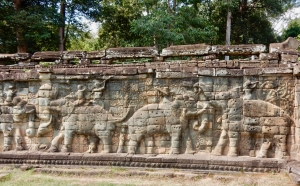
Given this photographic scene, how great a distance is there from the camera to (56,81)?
732cm

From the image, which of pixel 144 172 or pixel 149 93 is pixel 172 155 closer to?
pixel 144 172

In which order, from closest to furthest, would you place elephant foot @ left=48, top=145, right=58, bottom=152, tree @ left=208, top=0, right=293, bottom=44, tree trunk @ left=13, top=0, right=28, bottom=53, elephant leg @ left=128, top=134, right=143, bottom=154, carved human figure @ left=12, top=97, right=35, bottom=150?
elephant leg @ left=128, top=134, right=143, bottom=154 < elephant foot @ left=48, top=145, right=58, bottom=152 < carved human figure @ left=12, top=97, right=35, bottom=150 < tree trunk @ left=13, top=0, right=28, bottom=53 < tree @ left=208, top=0, right=293, bottom=44

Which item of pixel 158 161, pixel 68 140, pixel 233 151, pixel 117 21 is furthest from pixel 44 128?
pixel 117 21

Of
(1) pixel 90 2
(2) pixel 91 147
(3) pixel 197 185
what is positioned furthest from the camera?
(1) pixel 90 2

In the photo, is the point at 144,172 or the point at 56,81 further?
the point at 56,81

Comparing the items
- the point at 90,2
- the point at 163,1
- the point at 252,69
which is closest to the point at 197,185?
the point at 252,69

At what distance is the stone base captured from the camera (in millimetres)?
6199

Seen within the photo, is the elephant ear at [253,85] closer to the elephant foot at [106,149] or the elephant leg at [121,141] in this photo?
the elephant leg at [121,141]

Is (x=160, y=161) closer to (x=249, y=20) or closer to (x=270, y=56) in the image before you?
(x=270, y=56)

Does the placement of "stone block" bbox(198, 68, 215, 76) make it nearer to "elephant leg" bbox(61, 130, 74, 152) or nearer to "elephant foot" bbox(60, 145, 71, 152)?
"elephant leg" bbox(61, 130, 74, 152)

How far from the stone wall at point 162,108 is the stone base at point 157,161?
0.20 m

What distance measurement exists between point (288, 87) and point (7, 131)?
7.01m

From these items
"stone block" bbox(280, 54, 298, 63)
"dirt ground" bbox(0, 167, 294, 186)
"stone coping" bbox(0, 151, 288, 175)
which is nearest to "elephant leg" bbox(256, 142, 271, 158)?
"stone coping" bbox(0, 151, 288, 175)

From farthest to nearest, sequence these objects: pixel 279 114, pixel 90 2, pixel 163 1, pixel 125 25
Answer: pixel 125 25
pixel 90 2
pixel 163 1
pixel 279 114
